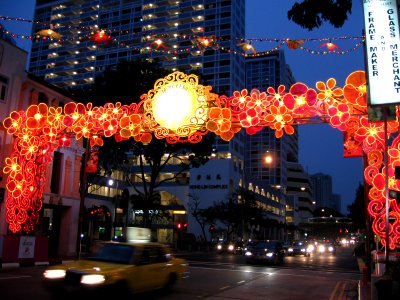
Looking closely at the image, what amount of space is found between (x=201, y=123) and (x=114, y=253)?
7.43 metres

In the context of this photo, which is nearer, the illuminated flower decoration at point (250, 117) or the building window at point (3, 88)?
the illuminated flower decoration at point (250, 117)

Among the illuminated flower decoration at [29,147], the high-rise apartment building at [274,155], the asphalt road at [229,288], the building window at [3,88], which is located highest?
the high-rise apartment building at [274,155]

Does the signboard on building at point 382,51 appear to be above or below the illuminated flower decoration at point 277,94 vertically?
below

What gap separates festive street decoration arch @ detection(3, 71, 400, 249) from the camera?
15008 millimetres

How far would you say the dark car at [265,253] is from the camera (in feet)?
92.7

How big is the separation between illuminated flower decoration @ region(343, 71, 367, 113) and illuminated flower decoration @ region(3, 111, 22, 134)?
16374 millimetres

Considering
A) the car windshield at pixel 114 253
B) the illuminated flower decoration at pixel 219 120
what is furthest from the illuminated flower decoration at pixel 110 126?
the car windshield at pixel 114 253

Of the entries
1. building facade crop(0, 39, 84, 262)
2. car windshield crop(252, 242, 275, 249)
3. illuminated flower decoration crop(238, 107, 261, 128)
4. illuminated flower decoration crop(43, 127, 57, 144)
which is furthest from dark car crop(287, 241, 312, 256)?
illuminated flower decoration crop(238, 107, 261, 128)

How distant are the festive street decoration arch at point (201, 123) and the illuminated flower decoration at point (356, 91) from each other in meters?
0.03

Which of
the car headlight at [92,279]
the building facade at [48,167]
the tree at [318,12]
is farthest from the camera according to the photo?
the building facade at [48,167]

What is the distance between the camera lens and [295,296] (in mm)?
13969

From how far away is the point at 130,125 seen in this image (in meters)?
19.8

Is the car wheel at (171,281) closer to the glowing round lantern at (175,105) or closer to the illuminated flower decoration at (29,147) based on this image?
the glowing round lantern at (175,105)

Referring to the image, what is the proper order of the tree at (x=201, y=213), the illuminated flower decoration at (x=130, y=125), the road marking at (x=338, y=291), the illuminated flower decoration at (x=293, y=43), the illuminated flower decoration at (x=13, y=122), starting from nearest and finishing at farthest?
the road marking at (x=338, y=291), the illuminated flower decoration at (x=293, y=43), the illuminated flower decoration at (x=130, y=125), the illuminated flower decoration at (x=13, y=122), the tree at (x=201, y=213)
